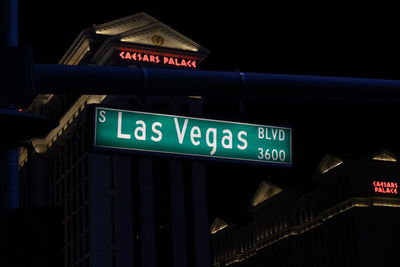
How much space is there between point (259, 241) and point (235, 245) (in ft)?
41.8

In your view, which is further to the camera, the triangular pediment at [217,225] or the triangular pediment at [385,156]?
the triangular pediment at [217,225]

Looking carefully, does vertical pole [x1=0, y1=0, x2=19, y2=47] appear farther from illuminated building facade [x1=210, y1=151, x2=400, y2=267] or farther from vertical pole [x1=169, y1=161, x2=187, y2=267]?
illuminated building facade [x1=210, y1=151, x2=400, y2=267]

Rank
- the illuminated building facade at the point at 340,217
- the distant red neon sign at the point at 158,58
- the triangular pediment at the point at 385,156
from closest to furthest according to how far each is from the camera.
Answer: the distant red neon sign at the point at 158,58
the illuminated building facade at the point at 340,217
the triangular pediment at the point at 385,156

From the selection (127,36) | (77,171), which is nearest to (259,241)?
(77,171)

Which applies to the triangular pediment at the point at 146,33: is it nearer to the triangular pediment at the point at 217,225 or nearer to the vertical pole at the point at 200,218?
the vertical pole at the point at 200,218

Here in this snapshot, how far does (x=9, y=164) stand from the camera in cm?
880

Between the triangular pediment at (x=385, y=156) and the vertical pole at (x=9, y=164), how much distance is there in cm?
13221

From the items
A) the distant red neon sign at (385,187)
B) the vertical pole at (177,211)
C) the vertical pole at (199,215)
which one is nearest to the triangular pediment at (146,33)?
the vertical pole at (199,215)

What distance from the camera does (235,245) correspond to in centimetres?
17988

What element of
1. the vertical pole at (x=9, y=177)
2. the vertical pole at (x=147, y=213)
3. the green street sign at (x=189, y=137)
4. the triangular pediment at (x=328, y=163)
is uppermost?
→ the triangular pediment at (x=328, y=163)

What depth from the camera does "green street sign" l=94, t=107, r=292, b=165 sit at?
10758 millimetres

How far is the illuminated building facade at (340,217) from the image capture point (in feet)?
435

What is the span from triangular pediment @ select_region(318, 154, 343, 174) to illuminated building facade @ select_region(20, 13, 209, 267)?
1287 inches

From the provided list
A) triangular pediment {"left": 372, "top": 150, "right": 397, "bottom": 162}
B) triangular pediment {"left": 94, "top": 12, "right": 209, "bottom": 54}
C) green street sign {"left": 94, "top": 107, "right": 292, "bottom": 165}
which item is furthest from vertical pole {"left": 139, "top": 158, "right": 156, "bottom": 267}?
green street sign {"left": 94, "top": 107, "right": 292, "bottom": 165}
